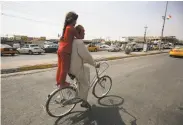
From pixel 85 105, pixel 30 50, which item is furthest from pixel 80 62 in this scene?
pixel 30 50

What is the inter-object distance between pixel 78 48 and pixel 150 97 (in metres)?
2.90

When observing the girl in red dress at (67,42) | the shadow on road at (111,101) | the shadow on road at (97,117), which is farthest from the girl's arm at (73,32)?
the shadow on road at (111,101)

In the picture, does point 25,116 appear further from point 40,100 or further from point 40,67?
point 40,67

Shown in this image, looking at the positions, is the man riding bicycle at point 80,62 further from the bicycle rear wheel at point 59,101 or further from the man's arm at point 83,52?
the bicycle rear wheel at point 59,101

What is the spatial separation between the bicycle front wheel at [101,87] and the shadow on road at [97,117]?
466mm

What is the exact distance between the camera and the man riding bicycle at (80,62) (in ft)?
10.8

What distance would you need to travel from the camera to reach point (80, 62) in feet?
11.3

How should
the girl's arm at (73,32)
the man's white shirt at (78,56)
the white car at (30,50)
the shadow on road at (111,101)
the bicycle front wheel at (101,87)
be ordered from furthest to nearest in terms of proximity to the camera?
the white car at (30,50) → the bicycle front wheel at (101,87) → the shadow on road at (111,101) → the man's white shirt at (78,56) → the girl's arm at (73,32)

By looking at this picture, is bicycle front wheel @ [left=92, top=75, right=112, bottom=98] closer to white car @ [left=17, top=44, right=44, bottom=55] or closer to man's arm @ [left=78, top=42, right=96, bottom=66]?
man's arm @ [left=78, top=42, right=96, bottom=66]

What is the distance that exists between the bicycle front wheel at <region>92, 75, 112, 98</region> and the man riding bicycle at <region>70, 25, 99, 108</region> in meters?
0.85

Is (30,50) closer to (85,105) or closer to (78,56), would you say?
(85,105)

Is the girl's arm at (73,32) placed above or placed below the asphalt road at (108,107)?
above

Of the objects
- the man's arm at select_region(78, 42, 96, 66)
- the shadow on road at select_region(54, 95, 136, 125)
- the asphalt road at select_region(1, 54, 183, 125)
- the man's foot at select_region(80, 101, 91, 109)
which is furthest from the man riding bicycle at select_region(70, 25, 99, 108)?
the asphalt road at select_region(1, 54, 183, 125)

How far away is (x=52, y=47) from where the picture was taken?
26.9 meters
